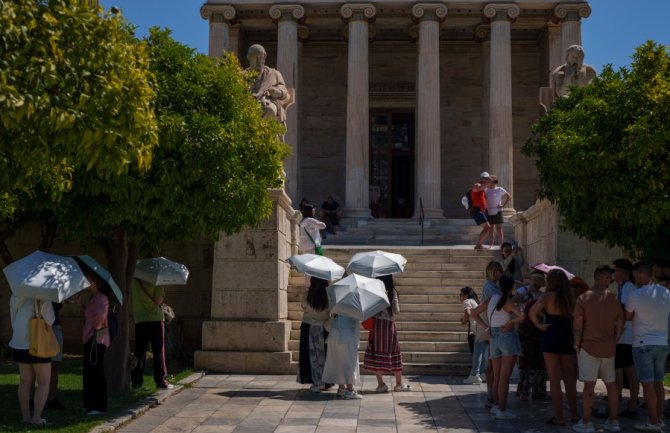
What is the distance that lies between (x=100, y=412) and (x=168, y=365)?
18.6 feet

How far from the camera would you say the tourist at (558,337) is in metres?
9.41

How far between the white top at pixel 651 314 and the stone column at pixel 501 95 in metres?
18.3

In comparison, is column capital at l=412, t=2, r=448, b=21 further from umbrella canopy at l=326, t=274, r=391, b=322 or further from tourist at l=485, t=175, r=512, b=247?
umbrella canopy at l=326, t=274, r=391, b=322

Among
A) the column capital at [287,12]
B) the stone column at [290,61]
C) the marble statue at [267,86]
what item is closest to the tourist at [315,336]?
the marble statue at [267,86]

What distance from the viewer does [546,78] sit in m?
31.8

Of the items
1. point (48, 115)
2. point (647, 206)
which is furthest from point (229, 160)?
point (647, 206)

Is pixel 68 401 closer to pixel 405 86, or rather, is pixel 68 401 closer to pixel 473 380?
pixel 473 380

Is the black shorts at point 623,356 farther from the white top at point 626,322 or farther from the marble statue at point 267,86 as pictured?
the marble statue at point 267,86

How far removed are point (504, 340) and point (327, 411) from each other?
7.48ft

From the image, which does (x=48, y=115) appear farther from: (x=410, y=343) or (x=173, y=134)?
(x=410, y=343)

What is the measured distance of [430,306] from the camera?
16828 mm

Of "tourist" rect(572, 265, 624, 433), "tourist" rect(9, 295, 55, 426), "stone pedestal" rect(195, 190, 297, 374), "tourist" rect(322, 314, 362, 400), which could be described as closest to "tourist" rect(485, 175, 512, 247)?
"stone pedestal" rect(195, 190, 297, 374)

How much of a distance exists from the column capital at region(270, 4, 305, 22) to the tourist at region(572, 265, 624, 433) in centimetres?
2233

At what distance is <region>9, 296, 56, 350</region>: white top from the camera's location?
8.85 meters
